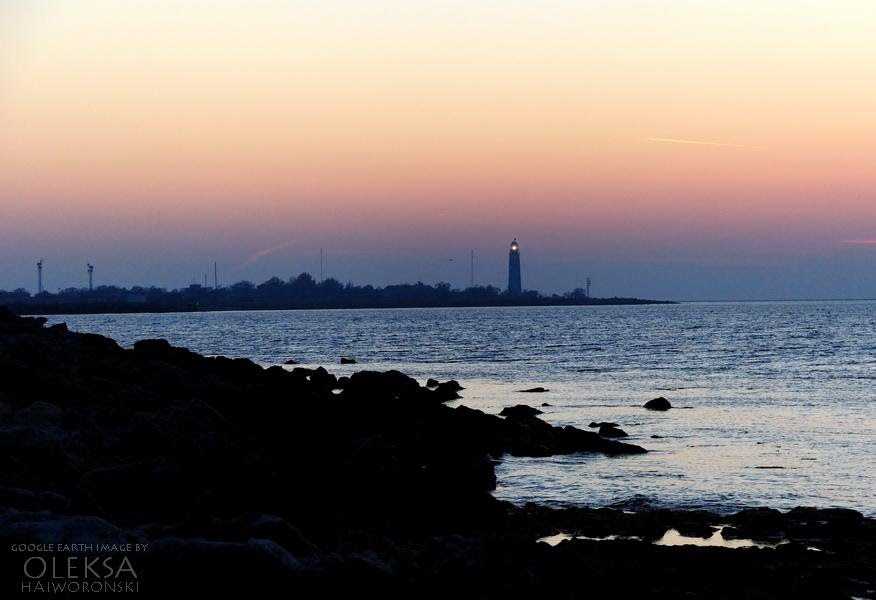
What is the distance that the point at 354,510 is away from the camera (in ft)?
45.2

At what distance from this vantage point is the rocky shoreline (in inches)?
332

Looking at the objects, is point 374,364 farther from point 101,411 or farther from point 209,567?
point 209,567

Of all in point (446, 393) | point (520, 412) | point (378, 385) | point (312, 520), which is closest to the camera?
point (312, 520)

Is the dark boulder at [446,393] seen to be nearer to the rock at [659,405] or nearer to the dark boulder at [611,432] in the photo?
the rock at [659,405]

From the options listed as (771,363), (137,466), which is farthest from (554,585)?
(771,363)

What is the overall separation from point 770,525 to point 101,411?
10.8 meters

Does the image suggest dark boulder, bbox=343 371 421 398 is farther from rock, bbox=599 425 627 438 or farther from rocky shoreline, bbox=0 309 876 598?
rocky shoreline, bbox=0 309 876 598

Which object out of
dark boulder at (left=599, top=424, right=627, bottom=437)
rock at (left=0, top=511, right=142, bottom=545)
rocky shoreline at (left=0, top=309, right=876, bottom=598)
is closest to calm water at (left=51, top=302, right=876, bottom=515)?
dark boulder at (left=599, top=424, right=627, bottom=437)

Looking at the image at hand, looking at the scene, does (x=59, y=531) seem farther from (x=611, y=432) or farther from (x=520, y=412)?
(x=520, y=412)

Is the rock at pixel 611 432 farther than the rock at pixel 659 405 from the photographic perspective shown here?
No

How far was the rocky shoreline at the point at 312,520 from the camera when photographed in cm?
843

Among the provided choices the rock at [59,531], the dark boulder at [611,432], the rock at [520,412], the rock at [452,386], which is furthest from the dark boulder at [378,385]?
the rock at [59,531]

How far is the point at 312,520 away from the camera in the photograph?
499 inches

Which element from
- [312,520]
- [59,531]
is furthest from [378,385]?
[59,531]
